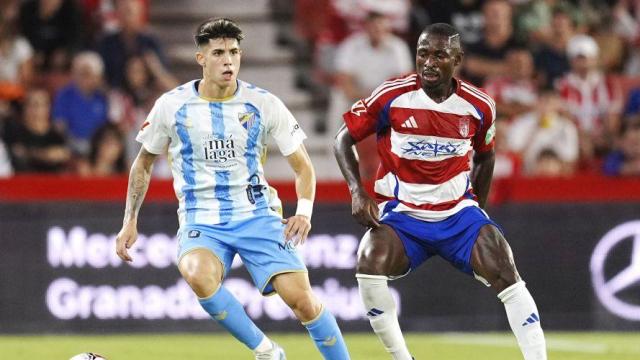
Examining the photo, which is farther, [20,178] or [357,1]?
[357,1]

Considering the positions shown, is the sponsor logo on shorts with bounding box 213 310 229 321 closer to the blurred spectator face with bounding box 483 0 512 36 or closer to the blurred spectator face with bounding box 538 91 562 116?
the blurred spectator face with bounding box 538 91 562 116

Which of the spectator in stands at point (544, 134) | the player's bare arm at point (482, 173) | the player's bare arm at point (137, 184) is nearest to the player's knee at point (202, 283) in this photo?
the player's bare arm at point (137, 184)

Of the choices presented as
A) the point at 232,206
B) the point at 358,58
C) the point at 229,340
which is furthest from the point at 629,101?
the point at 232,206

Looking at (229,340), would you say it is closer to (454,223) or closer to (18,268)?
(18,268)

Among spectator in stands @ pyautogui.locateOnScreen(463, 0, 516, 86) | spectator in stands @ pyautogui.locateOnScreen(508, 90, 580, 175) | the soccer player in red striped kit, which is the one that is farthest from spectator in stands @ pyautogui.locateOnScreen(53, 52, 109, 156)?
the soccer player in red striped kit

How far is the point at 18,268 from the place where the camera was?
476 inches

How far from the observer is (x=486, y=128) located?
8.25m

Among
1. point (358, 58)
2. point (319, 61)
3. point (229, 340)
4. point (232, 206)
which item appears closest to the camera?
point (232, 206)

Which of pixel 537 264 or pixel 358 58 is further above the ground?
pixel 358 58

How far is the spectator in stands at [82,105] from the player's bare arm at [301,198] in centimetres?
609

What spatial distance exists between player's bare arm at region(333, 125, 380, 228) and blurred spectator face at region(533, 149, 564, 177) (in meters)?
5.36

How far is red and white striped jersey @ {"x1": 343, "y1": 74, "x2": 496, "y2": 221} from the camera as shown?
8.15 m

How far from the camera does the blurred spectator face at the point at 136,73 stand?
1433 cm

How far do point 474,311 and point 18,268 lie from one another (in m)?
4.03
